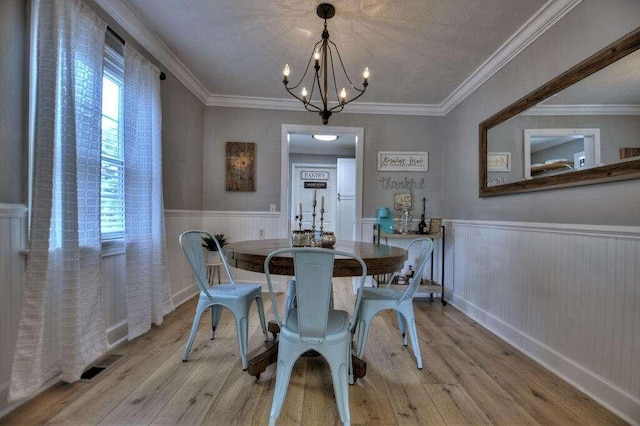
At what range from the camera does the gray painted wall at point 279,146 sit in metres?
3.54

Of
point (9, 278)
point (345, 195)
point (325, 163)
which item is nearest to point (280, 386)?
point (9, 278)

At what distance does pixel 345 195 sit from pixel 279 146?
2.07 meters

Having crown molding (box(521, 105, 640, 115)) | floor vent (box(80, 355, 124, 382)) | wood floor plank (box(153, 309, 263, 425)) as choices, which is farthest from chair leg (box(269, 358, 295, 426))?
crown molding (box(521, 105, 640, 115))

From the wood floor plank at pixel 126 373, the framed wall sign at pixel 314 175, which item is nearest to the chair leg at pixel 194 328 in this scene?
the wood floor plank at pixel 126 373

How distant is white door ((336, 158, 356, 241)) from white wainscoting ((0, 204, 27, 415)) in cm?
434

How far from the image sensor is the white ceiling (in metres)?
1.90

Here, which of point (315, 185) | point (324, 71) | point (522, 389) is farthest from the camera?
point (315, 185)

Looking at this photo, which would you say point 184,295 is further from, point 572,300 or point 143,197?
point 572,300

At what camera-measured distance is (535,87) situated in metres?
2.04

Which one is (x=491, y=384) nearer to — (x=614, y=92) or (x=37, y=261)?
(x=614, y=92)

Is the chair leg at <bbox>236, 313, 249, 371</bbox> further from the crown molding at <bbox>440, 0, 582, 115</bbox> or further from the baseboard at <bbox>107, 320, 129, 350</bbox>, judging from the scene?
the crown molding at <bbox>440, 0, 582, 115</bbox>

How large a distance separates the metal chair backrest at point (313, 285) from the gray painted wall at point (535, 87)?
1402 mm

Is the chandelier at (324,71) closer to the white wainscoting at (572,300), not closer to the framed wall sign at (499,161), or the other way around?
the framed wall sign at (499,161)

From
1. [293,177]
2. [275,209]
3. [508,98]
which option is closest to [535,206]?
[508,98]
